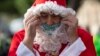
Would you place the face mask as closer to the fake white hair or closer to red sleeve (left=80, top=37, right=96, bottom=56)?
the fake white hair

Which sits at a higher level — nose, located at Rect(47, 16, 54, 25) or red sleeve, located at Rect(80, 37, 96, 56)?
nose, located at Rect(47, 16, 54, 25)

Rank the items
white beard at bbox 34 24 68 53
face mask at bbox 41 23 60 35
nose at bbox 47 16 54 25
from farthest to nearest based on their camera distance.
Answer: white beard at bbox 34 24 68 53, face mask at bbox 41 23 60 35, nose at bbox 47 16 54 25

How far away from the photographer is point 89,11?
30172mm

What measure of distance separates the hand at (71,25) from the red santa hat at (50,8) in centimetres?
7

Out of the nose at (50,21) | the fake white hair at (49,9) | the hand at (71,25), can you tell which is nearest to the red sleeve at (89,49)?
→ the hand at (71,25)

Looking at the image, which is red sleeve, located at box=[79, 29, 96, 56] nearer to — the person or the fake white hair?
the person

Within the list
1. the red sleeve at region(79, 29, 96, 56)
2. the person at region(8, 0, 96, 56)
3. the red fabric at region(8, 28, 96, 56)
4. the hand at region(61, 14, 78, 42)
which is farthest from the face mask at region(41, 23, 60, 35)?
the red sleeve at region(79, 29, 96, 56)

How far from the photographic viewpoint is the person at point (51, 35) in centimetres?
1024

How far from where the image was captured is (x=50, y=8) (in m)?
10.3

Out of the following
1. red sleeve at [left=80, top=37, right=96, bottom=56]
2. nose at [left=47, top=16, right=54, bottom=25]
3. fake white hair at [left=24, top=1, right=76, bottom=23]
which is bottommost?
red sleeve at [left=80, top=37, right=96, bottom=56]

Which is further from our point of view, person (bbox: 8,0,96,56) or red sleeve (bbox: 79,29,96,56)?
red sleeve (bbox: 79,29,96,56)

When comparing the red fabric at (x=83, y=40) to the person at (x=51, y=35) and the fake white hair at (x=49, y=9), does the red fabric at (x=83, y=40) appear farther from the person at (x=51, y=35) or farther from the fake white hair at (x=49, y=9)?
the fake white hair at (x=49, y=9)

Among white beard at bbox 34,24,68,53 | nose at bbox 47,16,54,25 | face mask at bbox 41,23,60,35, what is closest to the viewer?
nose at bbox 47,16,54,25

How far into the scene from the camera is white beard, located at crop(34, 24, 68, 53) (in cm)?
1042
